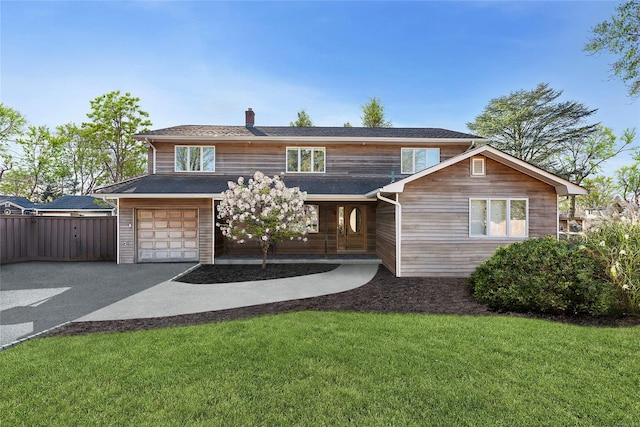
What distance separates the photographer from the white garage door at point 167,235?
36.2 feet

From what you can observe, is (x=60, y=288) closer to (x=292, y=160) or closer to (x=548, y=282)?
(x=292, y=160)

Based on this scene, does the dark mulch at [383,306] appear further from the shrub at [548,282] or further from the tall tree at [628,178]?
the tall tree at [628,178]

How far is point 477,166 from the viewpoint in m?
8.64

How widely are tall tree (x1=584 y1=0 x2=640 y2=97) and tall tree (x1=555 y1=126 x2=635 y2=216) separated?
12181mm

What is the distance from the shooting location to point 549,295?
5219 millimetres

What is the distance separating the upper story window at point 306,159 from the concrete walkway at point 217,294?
5537 mm

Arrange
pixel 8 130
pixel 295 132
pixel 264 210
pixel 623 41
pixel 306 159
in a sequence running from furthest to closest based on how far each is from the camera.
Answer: pixel 8 130 → pixel 295 132 → pixel 306 159 → pixel 623 41 → pixel 264 210

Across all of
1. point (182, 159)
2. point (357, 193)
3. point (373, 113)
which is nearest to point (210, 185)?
point (182, 159)

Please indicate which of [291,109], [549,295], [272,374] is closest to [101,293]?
[272,374]

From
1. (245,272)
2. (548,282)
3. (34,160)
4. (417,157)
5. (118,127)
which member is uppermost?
(118,127)

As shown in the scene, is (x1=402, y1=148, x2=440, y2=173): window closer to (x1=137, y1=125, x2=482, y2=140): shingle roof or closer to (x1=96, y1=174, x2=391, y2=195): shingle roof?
(x1=137, y1=125, x2=482, y2=140): shingle roof

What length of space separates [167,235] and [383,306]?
30.7 ft

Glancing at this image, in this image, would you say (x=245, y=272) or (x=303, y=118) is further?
(x=303, y=118)

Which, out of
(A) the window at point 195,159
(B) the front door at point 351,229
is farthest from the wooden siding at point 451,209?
(A) the window at point 195,159
